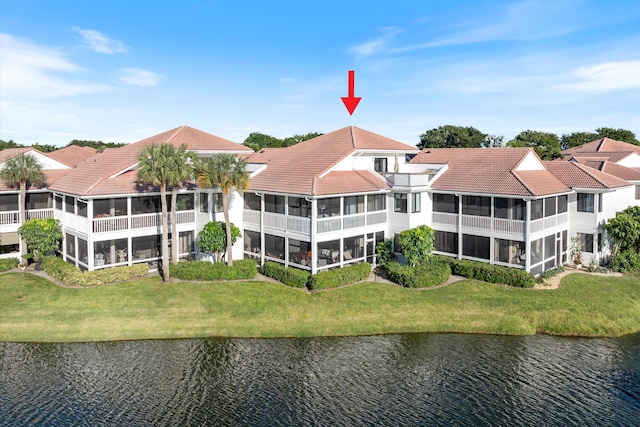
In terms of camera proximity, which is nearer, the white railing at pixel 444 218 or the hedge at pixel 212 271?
the hedge at pixel 212 271

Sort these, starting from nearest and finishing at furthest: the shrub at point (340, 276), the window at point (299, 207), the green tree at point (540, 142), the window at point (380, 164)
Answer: the shrub at point (340, 276)
the window at point (299, 207)
the window at point (380, 164)
the green tree at point (540, 142)

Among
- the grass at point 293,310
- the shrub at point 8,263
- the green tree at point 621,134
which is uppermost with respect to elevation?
the green tree at point 621,134

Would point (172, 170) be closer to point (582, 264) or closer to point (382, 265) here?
point (382, 265)

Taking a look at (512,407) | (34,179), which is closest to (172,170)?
(34,179)

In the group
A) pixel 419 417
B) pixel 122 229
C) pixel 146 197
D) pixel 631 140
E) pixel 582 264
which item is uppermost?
pixel 631 140

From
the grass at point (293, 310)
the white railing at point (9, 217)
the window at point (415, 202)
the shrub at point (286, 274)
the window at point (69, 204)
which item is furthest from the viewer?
the white railing at point (9, 217)

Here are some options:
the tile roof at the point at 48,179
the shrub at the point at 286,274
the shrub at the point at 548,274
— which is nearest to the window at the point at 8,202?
the tile roof at the point at 48,179

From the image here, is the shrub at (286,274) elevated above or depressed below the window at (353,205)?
below

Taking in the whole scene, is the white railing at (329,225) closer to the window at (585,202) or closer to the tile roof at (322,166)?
the tile roof at (322,166)
